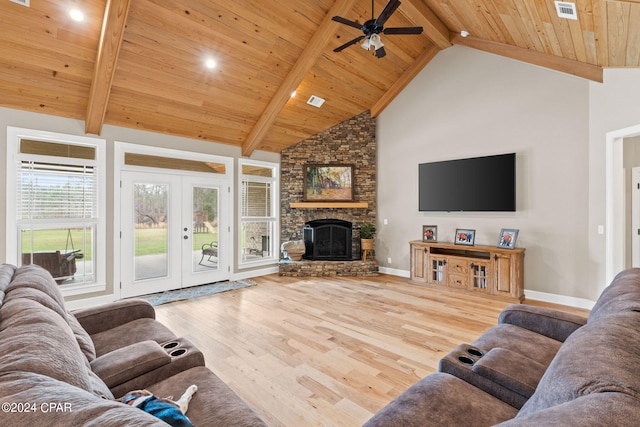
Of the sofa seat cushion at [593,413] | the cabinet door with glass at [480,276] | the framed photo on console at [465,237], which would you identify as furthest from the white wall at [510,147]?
the sofa seat cushion at [593,413]

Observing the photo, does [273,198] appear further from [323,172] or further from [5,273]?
[5,273]

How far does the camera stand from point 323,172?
637cm

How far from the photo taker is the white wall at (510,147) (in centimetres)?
410

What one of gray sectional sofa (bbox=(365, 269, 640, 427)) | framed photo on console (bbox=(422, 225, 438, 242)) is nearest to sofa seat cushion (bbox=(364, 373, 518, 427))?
gray sectional sofa (bbox=(365, 269, 640, 427))

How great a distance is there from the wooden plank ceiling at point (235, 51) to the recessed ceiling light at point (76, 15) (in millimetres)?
50

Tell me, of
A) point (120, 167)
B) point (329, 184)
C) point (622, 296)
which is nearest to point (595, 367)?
point (622, 296)

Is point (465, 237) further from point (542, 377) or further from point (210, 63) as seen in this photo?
point (210, 63)

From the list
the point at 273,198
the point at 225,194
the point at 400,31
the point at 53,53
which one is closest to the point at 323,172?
the point at 273,198

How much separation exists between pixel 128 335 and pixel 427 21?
17.6 ft

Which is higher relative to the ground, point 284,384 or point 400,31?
point 400,31

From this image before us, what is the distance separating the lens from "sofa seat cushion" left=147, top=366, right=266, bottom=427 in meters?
1.12

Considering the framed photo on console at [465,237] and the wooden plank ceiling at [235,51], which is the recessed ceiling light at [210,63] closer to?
the wooden plank ceiling at [235,51]

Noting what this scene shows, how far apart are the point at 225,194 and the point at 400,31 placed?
12.5 ft

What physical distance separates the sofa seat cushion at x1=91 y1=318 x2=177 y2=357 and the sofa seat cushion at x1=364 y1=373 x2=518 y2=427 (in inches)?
55.4
